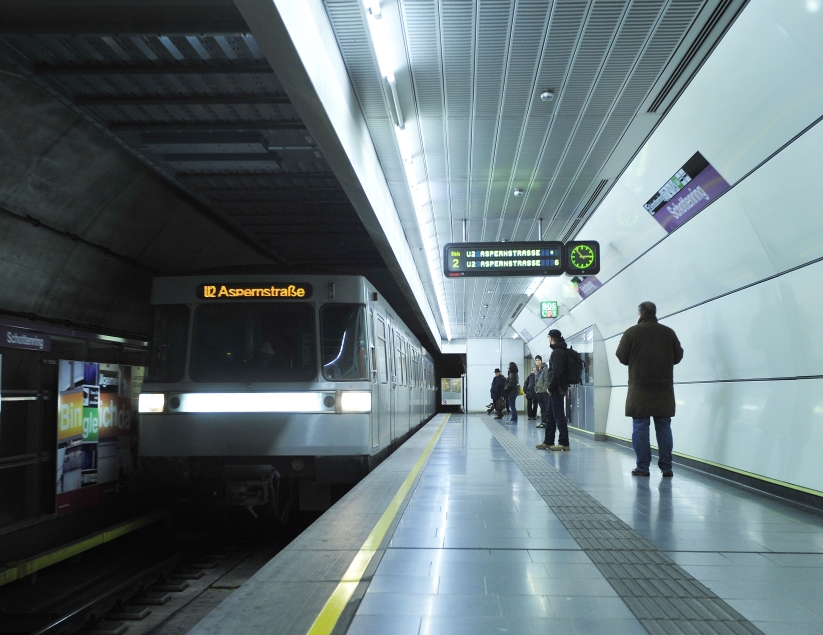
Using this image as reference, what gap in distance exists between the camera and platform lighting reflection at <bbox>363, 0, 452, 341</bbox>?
6347 millimetres

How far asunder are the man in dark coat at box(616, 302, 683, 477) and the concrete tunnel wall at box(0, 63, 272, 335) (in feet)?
22.2

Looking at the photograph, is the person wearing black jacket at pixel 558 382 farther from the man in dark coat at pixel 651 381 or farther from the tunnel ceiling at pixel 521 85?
the man in dark coat at pixel 651 381

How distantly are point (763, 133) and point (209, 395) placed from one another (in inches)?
232

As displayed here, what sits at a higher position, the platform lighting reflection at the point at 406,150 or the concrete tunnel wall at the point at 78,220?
the platform lighting reflection at the point at 406,150

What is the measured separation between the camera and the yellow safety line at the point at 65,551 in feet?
21.1

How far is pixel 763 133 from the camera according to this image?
6324mm

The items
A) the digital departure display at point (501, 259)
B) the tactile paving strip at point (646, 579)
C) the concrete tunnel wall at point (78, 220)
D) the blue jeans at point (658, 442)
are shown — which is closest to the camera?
the tactile paving strip at point (646, 579)

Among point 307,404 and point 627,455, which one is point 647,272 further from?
point 307,404

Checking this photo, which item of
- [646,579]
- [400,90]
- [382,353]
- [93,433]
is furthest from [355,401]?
[646,579]

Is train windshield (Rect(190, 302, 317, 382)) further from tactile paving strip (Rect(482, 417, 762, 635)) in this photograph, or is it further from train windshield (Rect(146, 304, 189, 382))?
tactile paving strip (Rect(482, 417, 762, 635))

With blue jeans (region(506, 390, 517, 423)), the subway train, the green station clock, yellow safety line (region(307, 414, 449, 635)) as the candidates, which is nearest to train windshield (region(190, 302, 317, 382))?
the subway train

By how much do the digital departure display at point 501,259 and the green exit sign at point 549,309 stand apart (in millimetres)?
8017

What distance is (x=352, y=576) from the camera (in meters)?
4.00

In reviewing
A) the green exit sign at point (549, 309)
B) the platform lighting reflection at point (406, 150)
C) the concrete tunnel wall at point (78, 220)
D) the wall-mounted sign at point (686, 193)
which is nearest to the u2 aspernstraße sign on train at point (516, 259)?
the platform lighting reflection at point (406, 150)
